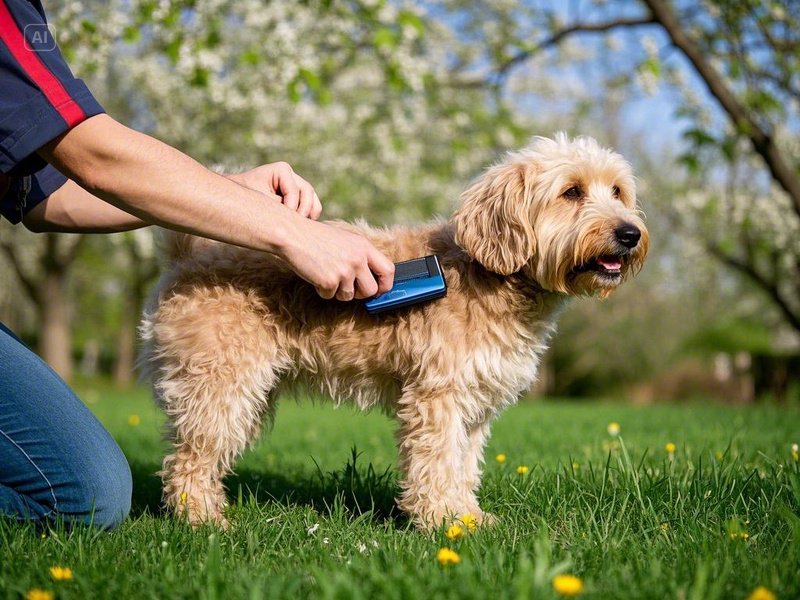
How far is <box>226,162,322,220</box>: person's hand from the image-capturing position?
338cm

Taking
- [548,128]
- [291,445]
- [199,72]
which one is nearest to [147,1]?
[199,72]

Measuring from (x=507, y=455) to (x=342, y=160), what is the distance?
37.2 feet

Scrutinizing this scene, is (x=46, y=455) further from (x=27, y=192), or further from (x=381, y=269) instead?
(x=381, y=269)

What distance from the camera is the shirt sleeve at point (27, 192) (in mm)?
3216

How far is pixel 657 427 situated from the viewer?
7.70 meters

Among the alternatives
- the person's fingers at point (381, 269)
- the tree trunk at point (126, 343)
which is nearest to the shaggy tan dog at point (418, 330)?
the person's fingers at point (381, 269)

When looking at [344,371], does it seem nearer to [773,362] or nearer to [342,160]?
[342,160]

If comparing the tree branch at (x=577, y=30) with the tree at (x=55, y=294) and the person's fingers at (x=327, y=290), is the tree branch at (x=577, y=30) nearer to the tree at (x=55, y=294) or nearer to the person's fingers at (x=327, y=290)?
the person's fingers at (x=327, y=290)

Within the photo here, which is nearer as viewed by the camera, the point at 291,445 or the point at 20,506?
the point at 20,506

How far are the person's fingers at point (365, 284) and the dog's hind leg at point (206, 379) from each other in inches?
21.5

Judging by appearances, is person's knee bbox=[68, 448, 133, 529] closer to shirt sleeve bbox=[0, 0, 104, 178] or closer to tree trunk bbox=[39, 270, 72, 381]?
shirt sleeve bbox=[0, 0, 104, 178]

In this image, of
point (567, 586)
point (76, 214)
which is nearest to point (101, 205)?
point (76, 214)

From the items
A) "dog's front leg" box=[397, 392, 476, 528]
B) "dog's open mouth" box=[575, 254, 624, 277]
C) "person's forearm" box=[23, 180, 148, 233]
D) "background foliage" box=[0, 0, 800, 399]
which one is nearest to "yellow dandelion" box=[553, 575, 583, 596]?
"dog's front leg" box=[397, 392, 476, 528]

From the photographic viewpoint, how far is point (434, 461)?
10.6 ft
